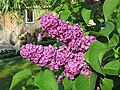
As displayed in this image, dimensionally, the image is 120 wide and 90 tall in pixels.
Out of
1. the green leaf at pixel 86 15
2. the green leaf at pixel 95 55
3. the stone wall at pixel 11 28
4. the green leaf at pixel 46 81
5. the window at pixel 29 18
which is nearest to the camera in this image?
the green leaf at pixel 95 55

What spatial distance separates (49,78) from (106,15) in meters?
0.28

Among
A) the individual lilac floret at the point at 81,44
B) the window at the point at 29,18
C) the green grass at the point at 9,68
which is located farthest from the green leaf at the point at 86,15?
the window at the point at 29,18

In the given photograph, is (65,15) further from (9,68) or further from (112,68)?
(9,68)

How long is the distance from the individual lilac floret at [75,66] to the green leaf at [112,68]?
0.06 metres

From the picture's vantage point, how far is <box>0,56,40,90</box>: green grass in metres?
8.13

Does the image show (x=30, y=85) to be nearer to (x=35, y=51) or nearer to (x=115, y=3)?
(x=35, y=51)

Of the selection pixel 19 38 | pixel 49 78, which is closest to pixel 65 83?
pixel 49 78

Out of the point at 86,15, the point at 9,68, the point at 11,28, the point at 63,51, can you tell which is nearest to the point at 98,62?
the point at 63,51

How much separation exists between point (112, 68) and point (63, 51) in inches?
6.2

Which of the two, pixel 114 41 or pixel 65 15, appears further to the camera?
pixel 65 15

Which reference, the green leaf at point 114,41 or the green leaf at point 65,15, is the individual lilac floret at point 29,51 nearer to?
the green leaf at point 114,41

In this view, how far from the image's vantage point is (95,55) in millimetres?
1022

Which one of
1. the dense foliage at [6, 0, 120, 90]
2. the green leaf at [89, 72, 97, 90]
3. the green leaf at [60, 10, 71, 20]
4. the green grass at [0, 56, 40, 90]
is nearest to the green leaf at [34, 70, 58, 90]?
the dense foliage at [6, 0, 120, 90]

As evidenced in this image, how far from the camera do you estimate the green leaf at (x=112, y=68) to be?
42.0 inches
